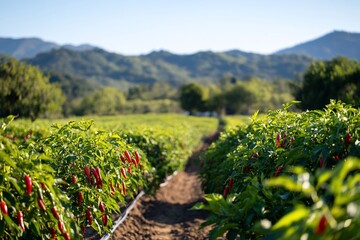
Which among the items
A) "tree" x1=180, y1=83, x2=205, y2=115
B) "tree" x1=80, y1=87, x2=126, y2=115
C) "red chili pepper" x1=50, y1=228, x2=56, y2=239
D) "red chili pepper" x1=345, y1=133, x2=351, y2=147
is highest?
"red chili pepper" x1=345, y1=133, x2=351, y2=147

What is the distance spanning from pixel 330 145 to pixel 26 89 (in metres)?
27.7

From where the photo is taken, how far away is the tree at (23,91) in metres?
26.4

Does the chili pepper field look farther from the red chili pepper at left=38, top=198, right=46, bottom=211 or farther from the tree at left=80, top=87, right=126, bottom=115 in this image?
the tree at left=80, top=87, right=126, bottom=115

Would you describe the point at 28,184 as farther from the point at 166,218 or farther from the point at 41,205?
the point at 166,218

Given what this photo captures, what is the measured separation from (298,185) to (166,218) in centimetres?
759

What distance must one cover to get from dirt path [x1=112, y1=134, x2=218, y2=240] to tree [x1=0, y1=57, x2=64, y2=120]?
17842 mm

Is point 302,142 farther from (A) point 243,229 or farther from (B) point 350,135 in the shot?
(A) point 243,229

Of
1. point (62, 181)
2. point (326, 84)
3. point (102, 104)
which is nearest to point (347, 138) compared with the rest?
point (62, 181)

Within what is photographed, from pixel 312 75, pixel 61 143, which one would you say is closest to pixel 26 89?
pixel 312 75

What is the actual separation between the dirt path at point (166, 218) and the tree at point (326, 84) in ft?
62.3

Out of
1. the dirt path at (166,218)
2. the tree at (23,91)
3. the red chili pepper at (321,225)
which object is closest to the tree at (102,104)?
the tree at (23,91)

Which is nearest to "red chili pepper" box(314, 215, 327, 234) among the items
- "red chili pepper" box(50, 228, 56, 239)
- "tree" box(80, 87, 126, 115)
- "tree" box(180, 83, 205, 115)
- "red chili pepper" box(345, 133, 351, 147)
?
"red chili pepper" box(345, 133, 351, 147)

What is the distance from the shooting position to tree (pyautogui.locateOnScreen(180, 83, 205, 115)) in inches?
2990

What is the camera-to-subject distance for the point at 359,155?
10.2ft
